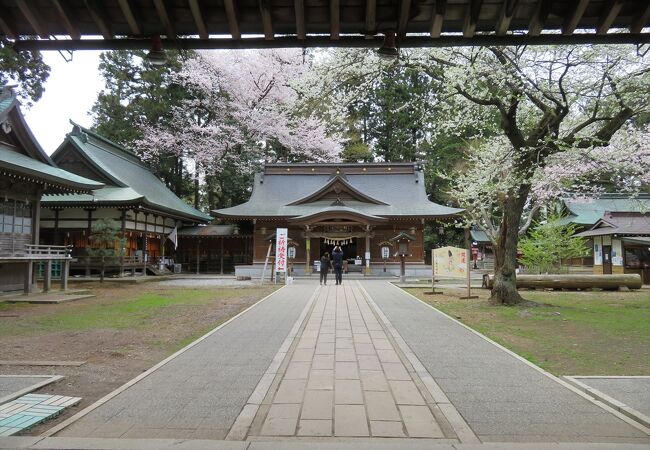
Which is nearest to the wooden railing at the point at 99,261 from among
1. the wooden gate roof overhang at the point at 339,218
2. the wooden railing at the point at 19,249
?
the wooden railing at the point at 19,249

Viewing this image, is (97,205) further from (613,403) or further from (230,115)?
(613,403)

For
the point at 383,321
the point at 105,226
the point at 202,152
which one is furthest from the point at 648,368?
the point at 202,152

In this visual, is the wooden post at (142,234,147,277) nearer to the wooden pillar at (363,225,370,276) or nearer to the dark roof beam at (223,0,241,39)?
the wooden pillar at (363,225,370,276)

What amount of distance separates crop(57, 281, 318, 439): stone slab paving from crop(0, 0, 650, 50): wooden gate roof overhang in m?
3.51

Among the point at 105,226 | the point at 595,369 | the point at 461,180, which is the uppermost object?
the point at 461,180

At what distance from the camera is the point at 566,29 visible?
4051mm

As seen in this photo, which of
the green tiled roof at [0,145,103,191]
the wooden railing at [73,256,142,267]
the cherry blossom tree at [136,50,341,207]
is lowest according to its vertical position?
the wooden railing at [73,256,142,267]

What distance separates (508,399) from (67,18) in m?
5.68

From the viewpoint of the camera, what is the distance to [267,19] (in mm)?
4012

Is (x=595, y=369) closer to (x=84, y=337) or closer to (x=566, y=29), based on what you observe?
(x=566, y=29)

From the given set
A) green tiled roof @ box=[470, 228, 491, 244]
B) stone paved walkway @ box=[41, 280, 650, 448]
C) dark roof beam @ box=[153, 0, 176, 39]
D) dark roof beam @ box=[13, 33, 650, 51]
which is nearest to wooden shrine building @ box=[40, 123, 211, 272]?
stone paved walkway @ box=[41, 280, 650, 448]

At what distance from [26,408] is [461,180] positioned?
1586 centimetres

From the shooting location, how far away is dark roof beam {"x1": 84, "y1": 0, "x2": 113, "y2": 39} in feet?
12.8

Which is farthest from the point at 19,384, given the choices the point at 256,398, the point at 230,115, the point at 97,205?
the point at 230,115
